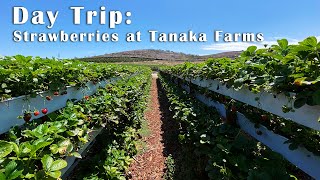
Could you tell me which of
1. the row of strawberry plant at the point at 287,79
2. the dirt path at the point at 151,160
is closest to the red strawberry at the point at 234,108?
the row of strawberry plant at the point at 287,79

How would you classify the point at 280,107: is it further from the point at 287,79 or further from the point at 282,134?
the point at 282,134

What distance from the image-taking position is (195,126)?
4520 millimetres

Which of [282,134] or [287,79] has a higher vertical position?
[287,79]

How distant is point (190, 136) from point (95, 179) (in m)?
1.51

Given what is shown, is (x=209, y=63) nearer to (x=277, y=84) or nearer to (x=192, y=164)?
(x=192, y=164)

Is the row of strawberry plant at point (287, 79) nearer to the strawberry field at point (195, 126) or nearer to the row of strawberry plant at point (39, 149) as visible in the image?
the strawberry field at point (195, 126)

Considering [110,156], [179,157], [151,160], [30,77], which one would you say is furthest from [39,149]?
[151,160]

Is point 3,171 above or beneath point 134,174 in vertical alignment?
above

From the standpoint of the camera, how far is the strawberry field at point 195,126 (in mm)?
2139

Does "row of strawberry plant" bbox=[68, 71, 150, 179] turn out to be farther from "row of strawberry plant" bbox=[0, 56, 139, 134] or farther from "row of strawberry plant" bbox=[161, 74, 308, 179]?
"row of strawberry plant" bbox=[161, 74, 308, 179]

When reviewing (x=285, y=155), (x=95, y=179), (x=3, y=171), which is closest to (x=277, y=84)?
(x=285, y=155)

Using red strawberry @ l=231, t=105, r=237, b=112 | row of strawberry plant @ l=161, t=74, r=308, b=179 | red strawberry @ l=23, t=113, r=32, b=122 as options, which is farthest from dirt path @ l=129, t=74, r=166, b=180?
red strawberry @ l=23, t=113, r=32, b=122

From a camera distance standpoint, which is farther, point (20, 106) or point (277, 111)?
point (20, 106)

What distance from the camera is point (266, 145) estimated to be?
360 centimetres
